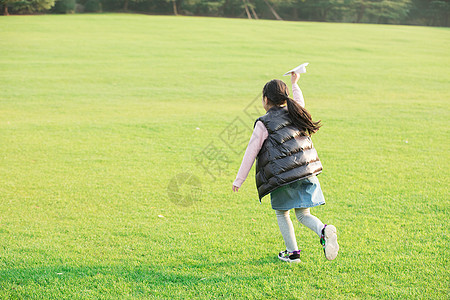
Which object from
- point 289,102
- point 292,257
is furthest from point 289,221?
point 289,102

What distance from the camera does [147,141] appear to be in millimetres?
8023

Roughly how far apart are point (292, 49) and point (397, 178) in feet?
55.5

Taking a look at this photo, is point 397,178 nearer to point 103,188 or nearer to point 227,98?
point 103,188

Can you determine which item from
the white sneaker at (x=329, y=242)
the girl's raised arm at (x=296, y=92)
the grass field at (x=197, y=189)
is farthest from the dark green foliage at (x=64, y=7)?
the white sneaker at (x=329, y=242)

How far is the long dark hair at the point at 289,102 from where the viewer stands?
3627 mm

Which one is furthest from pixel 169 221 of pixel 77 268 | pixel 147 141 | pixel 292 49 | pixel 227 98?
pixel 292 49

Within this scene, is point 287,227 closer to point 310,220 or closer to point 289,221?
point 289,221

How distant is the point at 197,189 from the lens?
5828 mm

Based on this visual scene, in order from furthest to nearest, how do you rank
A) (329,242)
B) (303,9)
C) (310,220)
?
(303,9) → (310,220) → (329,242)

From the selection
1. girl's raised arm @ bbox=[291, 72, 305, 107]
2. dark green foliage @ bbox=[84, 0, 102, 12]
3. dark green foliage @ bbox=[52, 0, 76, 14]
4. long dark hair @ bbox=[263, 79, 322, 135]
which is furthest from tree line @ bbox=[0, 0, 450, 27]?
long dark hair @ bbox=[263, 79, 322, 135]

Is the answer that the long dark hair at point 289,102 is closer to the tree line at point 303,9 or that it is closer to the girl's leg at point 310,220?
the girl's leg at point 310,220

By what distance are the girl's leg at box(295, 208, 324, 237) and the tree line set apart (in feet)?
140

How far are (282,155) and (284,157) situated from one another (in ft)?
0.08

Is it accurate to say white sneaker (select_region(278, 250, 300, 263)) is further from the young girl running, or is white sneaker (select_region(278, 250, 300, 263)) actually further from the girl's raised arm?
the girl's raised arm
